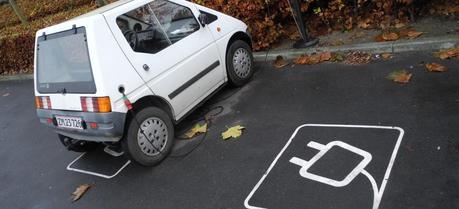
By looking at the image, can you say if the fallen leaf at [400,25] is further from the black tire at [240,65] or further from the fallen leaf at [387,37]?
the black tire at [240,65]

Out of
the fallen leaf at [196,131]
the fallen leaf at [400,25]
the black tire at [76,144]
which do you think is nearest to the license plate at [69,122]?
the black tire at [76,144]

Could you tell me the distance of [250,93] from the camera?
6.09m

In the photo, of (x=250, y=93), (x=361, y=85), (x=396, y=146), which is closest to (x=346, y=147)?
(x=396, y=146)

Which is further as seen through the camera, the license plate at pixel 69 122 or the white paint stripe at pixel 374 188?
the license plate at pixel 69 122

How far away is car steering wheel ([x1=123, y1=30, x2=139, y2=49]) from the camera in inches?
188

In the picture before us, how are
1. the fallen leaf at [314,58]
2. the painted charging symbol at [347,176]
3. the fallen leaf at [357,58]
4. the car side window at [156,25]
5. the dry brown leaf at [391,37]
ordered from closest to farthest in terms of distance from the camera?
the painted charging symbol at [347,176] → the car side window at [156,25] → the fallen leaf at [357,58] → the dry brown leaf at [391,37] → the fallen leaf at [314,58]

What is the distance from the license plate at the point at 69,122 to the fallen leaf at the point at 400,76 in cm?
388

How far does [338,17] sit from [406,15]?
1104 millimetres

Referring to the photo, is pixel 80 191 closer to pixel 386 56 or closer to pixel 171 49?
pixel 171 49

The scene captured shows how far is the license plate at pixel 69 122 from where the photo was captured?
4.64m

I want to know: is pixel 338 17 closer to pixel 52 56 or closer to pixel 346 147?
pixel 346 147

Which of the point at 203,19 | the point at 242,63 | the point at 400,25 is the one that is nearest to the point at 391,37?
the point at 400,25

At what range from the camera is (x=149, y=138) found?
4.80 meters

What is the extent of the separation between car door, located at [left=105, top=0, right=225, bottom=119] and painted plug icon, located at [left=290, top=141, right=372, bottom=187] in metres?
1.79
